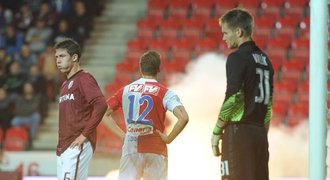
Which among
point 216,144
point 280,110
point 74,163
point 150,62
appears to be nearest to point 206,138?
point 280,110

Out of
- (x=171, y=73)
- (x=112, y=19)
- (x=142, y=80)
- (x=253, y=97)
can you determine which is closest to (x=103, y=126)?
(x=171, y=73)

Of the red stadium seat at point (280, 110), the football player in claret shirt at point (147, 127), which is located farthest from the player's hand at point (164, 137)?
the red stadium seat at point (280, 110)

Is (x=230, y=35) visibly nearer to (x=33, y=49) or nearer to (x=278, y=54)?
(x=278, y=54)

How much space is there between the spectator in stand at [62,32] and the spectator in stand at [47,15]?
43 cm

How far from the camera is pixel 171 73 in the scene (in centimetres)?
1410

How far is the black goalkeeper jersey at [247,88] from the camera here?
16.6 ft

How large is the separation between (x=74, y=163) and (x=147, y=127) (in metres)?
0.62

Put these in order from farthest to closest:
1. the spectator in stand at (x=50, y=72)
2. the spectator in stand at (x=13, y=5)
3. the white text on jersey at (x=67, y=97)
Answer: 1. the spectator in stand at (x=13, y=5)
2. the spectator in stand at (x=50, y=72)
3. the white text on jersey at (x=67, y=97)

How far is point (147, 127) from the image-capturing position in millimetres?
6160

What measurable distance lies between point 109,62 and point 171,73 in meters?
1.68

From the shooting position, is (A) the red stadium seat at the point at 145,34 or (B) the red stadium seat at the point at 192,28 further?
(A) the red stadium seat at the point at 145,34

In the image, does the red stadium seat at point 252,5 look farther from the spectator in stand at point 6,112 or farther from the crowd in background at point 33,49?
the spectator in stand at point 6,112

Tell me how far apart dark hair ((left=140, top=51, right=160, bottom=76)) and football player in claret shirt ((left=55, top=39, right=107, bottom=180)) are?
1.32ft

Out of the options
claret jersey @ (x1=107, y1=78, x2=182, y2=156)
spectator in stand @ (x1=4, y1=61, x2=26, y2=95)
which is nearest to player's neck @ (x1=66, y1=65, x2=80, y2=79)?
claret jersey @ (x1=107, y1=78, x2=182, y2=156)
